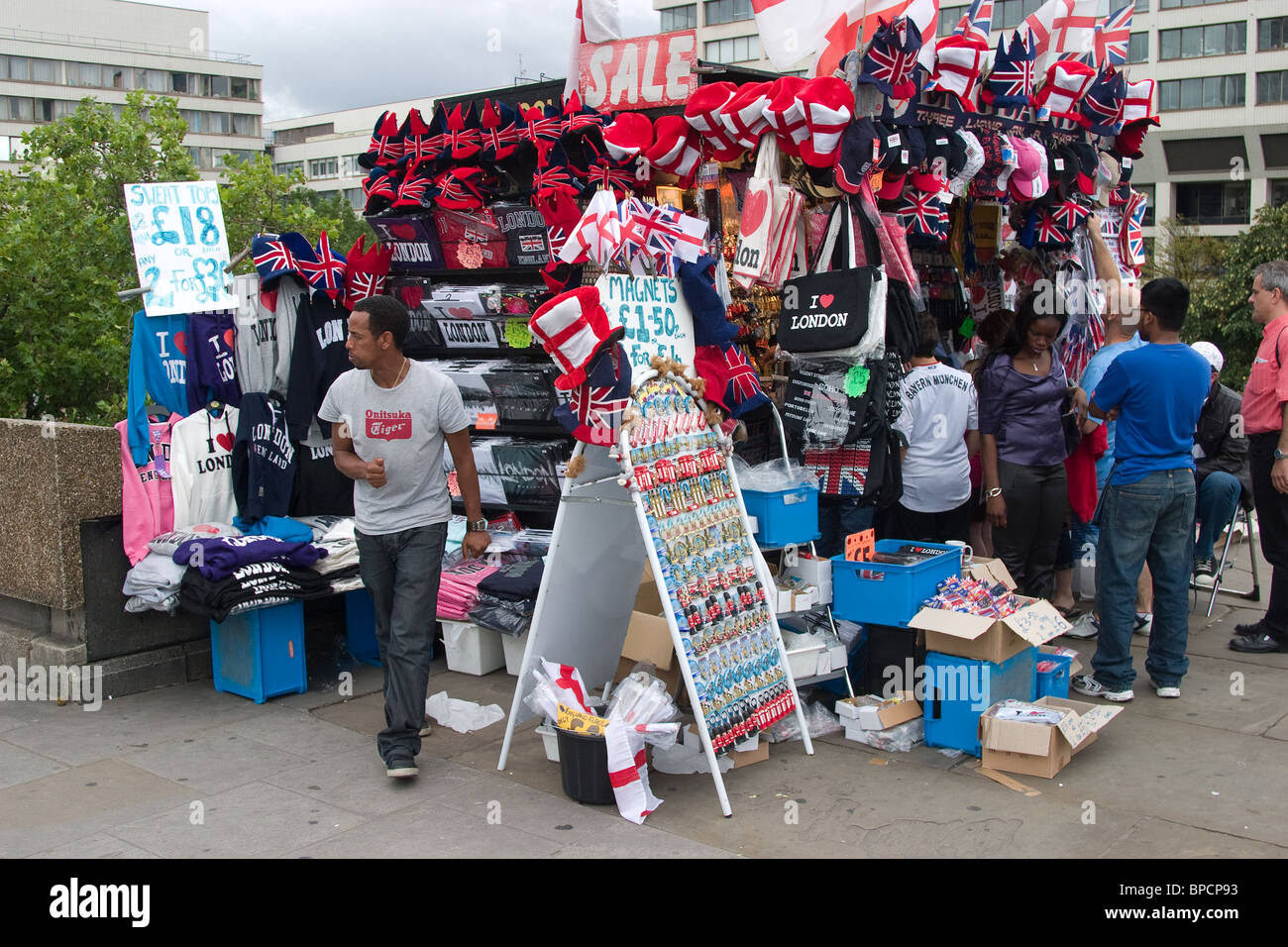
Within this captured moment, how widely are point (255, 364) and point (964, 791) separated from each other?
448cm

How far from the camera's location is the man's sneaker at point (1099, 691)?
5594 mm

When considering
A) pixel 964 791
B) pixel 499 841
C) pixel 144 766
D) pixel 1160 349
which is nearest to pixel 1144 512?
pixel 1160 349

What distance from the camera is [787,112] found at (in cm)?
536

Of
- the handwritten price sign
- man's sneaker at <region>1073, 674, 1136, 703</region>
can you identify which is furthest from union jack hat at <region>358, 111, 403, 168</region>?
man's sneaker at <region>1073, 674, 1136, 703</region>

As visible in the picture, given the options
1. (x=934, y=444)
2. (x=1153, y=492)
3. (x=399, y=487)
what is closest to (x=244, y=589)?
(x=399, y=487)

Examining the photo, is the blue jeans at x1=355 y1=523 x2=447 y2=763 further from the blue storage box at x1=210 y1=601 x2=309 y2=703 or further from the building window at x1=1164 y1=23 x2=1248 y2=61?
the building window at x1=1164 y1=23 x2=1248 y2=61

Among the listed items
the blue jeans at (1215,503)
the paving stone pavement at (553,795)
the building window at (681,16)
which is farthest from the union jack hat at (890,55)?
the building window at (681,16)

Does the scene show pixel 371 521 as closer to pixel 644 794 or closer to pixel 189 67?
pixel 644 794

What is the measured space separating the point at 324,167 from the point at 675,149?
92.4 meters

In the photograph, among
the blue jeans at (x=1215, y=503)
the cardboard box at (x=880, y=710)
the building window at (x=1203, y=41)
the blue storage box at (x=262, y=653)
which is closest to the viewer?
the cardboard box at (x=880, y=710)

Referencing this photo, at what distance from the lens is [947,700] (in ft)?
16.4

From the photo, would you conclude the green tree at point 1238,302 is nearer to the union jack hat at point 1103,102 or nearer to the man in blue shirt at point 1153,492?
the union jack hat at point 1103,102

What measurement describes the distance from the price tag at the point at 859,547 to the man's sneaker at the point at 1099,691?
4.55 ft

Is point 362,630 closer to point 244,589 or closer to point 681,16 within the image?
point 244,589
